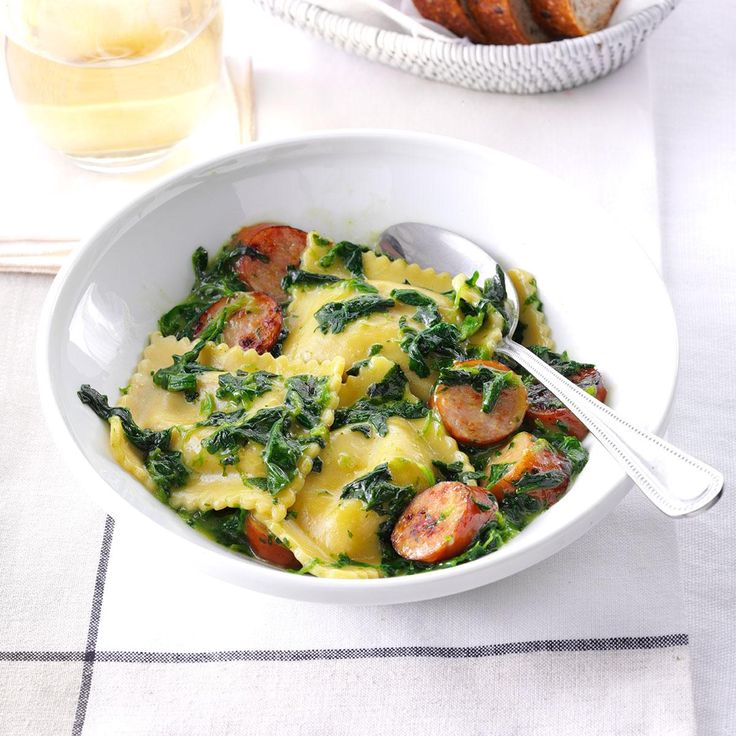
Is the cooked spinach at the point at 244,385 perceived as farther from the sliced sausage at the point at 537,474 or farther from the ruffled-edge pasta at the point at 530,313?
the ruffled-edge pasta at the point at 530,313

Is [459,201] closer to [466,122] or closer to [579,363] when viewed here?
[579,363]

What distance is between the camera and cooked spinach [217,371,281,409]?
405 centimetres

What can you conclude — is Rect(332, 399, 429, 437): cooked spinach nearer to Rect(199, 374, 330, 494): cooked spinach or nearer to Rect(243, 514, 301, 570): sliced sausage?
Rect(199, 374, 330, 494): cooked spinach

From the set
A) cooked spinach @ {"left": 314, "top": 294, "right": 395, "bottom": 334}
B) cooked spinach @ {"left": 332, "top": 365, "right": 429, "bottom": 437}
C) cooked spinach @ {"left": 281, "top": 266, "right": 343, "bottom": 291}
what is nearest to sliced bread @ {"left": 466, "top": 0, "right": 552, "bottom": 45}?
cooked spinach @ {"left": 281, "top": 266, "right": 343, "bottom": 291}

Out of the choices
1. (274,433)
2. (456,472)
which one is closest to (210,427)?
(274,433)

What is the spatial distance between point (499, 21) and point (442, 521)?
3.60 metres

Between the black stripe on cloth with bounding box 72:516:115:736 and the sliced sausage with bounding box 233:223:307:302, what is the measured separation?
1.29 meters

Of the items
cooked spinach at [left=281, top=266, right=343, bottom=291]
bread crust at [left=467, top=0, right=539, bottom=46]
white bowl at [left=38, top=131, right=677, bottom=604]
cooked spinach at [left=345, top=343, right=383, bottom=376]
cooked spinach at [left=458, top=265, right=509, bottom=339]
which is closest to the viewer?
white bowl at [left=38, top=131, right=677, bottom=604]

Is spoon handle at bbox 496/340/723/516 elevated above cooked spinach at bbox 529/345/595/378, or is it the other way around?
spoon handle at bbox 496/340/723/516

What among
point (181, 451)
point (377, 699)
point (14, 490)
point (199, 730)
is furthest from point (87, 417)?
point (377, 699)

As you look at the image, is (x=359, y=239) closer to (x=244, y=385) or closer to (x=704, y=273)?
(x=244, y=385)

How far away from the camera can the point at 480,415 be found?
13.1 feet

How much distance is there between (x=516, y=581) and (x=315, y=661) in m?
0.87

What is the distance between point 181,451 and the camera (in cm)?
392
